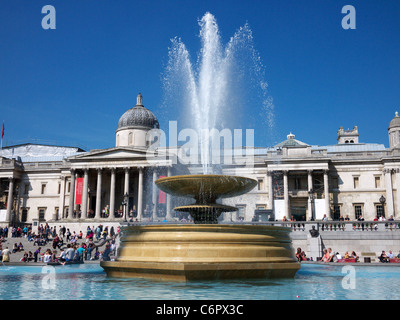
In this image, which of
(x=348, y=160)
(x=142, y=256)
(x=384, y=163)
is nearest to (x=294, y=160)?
(x=348, y=160)

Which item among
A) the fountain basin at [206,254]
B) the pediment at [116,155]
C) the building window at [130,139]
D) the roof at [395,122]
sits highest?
the roof at [395,122]

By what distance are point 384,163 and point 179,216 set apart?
2457cm

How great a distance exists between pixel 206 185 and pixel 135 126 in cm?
4536

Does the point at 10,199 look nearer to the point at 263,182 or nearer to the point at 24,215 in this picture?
the point at 24,215

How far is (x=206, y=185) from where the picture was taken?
1370 centimetres

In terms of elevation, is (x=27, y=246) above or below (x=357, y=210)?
below

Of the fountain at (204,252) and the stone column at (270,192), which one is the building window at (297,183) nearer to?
the stone column at (270,192)

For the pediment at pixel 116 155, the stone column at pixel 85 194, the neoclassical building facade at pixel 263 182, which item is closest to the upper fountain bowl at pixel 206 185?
the neoclassical building facade at pixel 263 182

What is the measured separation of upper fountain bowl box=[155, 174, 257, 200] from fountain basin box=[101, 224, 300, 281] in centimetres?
258

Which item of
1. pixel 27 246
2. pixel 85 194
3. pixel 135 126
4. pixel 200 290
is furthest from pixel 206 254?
pixel 135 126

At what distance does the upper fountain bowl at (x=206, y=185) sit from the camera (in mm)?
13414

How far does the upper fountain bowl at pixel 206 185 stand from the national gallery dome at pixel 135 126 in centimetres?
4274

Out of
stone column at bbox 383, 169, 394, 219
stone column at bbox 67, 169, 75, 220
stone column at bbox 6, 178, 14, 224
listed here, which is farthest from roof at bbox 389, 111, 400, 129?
stone column at bbox 6, 178, 14, 224
